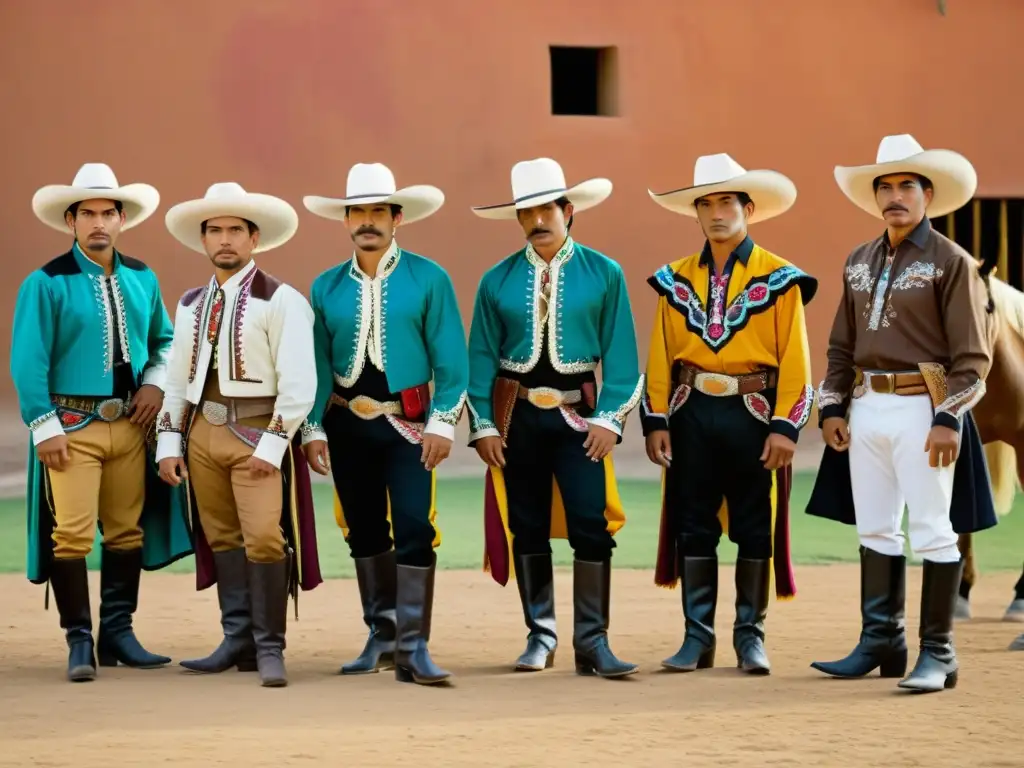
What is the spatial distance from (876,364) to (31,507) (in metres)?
3.13

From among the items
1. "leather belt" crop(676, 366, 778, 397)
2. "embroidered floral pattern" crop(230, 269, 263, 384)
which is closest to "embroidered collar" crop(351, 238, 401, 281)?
"embroidered floral pattern" crop(230, 269, 263, 384)

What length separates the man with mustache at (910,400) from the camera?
567cm

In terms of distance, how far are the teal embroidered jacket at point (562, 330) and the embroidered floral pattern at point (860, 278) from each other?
800 millimetres

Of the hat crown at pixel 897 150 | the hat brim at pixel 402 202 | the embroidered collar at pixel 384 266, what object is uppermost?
the hat crown at pixel 897 150

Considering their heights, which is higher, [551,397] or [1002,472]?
[551,397]

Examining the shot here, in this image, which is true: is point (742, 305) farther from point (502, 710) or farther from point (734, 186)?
point (502, 710)

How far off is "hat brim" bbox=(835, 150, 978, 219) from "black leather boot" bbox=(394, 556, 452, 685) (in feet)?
6.77

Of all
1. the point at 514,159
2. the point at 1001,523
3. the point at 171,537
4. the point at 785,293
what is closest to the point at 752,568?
the point at 785,293

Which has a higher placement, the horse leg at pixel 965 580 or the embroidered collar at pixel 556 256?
the embroidered collar at pixel 556 256

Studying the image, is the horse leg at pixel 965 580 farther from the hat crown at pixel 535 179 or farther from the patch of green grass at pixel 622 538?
the hat crown at pixel 535 179

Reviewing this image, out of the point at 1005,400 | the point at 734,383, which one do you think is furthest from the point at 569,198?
the point at 1005,400

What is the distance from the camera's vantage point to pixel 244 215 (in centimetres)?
600

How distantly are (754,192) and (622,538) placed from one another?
164 inches

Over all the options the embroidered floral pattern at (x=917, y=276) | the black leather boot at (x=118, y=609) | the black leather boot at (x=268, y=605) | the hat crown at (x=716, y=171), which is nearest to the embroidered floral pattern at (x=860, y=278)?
the embroidered floral pattern at (x=917, y=276)
